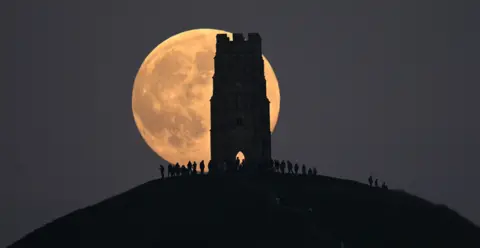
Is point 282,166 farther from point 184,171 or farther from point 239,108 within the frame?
point 239,108

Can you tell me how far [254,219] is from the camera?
5896 inches

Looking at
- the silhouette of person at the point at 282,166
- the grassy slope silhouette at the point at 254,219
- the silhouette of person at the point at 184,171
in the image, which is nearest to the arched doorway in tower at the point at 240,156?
the silhouette of person at the point at 282,166

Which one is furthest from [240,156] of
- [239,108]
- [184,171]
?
[184,171]

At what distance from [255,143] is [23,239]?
88.5 feet

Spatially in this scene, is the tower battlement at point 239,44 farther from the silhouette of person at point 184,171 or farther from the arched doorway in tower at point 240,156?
the silhouette of person at point 184,171

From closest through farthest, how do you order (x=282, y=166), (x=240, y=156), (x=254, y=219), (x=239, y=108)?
1. (x=254, y=219)
2. (x=282, y=166)
3. (x=239, y=108)
4. (x=240, y=156)

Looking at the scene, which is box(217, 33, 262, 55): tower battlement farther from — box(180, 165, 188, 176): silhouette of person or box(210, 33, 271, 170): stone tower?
box(180, 165, 188, 176): silhouette of person

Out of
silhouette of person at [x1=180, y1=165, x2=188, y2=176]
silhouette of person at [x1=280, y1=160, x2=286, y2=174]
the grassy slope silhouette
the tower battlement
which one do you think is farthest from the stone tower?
the grassy slope silhouette

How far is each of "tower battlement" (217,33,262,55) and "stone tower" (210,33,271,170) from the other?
0.10 meters

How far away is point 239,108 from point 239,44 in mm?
6403

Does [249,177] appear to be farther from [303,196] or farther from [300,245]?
[300,245]

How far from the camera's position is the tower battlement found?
17362cm

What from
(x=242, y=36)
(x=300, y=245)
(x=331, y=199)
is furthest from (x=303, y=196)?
(x=242, y=36)

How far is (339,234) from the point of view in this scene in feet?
486
